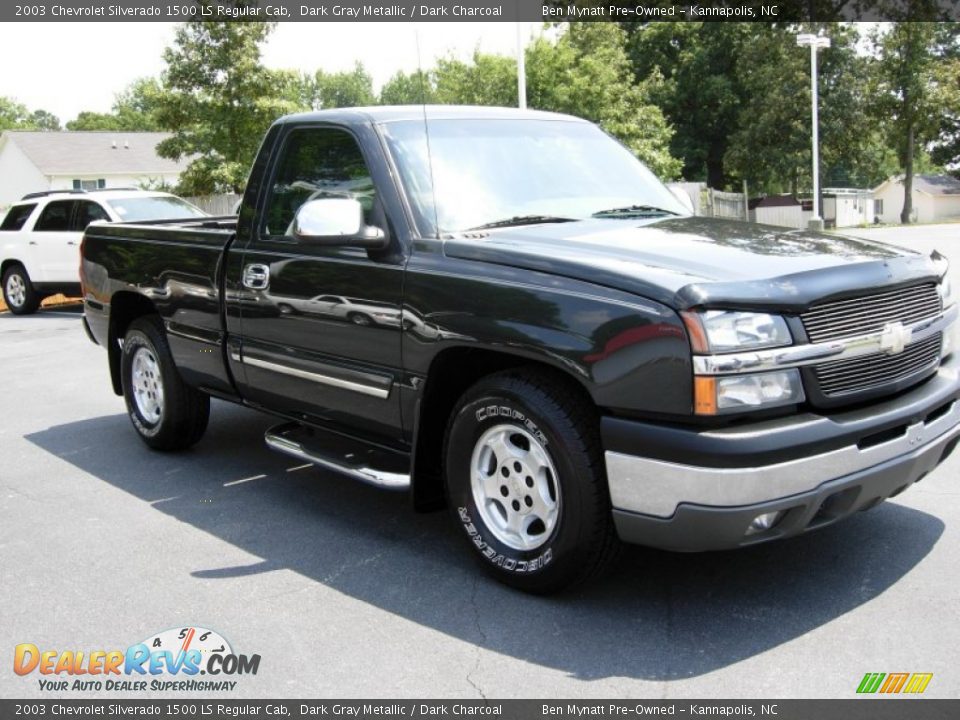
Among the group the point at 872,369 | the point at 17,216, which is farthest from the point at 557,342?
the point at 17,216

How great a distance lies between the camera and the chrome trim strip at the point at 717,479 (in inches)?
136

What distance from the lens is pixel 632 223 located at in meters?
4.79

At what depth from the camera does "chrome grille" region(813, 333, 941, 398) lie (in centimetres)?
369

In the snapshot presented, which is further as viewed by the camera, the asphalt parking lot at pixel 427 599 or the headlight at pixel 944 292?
the headlight at pixel 944 292

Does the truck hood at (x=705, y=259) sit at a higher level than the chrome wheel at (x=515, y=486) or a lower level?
higher

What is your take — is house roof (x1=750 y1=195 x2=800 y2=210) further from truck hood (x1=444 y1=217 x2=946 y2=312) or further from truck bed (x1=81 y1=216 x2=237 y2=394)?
truck hood (x1=444 y1=217 x2=946 y2=312)

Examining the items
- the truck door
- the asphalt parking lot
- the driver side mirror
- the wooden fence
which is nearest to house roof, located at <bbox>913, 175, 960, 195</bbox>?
the wooden fence

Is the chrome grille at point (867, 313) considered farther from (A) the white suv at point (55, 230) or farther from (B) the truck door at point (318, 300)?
(A) the white suv at point (55, 230)

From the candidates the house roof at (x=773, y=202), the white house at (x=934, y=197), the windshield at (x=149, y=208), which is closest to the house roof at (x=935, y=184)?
the white house at (x=934, y=197)

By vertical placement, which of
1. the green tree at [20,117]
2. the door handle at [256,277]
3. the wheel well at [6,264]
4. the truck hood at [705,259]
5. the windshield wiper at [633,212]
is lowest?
the wheel well at [6,264]

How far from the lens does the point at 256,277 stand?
537cm

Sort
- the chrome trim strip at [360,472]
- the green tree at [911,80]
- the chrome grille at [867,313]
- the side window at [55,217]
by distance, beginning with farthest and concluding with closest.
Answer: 1. the green tree at [911,80]
2. the side window at [55,217]
3. the chrome trim strip at [360,472]
4. the chrome grille at [867,313]

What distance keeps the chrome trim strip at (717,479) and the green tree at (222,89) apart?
76.9 ft
